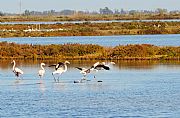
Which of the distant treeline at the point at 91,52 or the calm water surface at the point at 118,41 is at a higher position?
the distant treeline at the point at 91,52

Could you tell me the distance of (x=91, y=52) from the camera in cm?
4412

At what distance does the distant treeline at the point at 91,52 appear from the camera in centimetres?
4175

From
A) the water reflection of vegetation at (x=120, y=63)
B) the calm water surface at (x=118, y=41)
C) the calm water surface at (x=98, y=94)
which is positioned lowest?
the calm water surface at (x=118, y=41)

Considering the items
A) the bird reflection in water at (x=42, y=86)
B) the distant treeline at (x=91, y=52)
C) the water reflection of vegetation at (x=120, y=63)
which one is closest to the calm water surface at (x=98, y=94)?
the bird reflection in water at (x=42, y=86)

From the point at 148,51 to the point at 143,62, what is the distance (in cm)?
393

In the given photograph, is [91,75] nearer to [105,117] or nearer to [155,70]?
[155,70]

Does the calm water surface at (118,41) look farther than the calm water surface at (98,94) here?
Yes

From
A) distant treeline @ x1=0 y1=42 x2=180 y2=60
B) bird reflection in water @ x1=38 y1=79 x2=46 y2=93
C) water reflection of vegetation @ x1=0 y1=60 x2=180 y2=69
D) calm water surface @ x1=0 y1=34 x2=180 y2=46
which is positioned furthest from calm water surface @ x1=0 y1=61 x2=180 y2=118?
calm water surface @ x1=0 y1=34 x2=180 y2=46

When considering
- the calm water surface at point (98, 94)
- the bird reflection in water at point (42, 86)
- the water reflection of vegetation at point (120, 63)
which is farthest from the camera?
the water reflection of vegetation at point (120, 63)

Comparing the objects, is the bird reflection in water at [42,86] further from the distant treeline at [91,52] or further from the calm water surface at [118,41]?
the calm water surface at [118,41]

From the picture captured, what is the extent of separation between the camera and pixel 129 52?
4219 cm

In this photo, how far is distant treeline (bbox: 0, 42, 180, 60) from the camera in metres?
41.8

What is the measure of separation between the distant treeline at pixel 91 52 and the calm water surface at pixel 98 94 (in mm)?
6733

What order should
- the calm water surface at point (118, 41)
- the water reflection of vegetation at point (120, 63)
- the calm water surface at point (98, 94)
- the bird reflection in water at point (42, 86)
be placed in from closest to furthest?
the calm water surface at point (98, 94), the bird reflection in water at point (42, 86), the water reflection of vegetation at point (120, 63), the calm water surface at point (118, 41)
